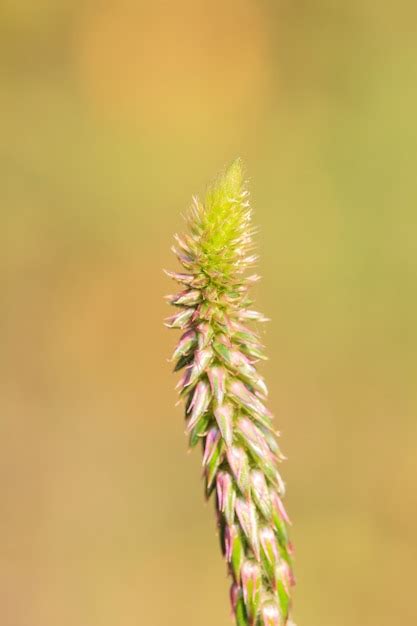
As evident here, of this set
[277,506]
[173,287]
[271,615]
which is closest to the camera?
[271,615]

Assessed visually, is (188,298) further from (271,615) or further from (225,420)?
(271,615)

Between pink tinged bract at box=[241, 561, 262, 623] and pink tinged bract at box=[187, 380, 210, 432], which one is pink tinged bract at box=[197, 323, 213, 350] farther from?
pink tinged bract at box=[241, 561, 262, 623]

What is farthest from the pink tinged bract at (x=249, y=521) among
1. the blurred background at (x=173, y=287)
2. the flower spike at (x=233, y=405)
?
the blurred background at (x=173, y=287)

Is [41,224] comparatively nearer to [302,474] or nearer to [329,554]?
[302,474]

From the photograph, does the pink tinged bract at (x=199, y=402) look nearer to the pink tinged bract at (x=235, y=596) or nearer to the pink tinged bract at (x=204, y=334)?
the pink tinged bract at (x=204, y=334)

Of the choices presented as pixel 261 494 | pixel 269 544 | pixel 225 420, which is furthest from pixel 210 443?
pixel 269 544

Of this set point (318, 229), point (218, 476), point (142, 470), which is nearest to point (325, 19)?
point (318, 229)

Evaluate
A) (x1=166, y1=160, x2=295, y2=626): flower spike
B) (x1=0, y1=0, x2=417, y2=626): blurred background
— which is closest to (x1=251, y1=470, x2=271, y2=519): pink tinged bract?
(x1=166, y1=160, x2=295, y2=626): flower spike
